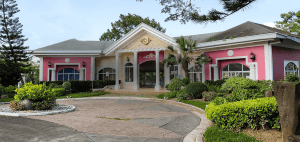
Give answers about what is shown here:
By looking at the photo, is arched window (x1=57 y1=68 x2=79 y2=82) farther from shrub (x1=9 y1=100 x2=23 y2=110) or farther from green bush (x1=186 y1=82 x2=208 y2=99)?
green bush (x1=186 y1=82 x2=208 y2=99)

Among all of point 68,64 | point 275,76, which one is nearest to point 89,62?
point 68,64

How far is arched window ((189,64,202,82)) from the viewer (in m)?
18.3

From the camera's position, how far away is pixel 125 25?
36875 millimetres

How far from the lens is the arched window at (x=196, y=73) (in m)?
18.3

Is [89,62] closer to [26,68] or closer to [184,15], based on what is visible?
[26,68]

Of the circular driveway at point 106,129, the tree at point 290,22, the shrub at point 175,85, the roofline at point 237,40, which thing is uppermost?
the tree at point 290,22

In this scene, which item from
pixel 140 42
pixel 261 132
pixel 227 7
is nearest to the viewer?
pixel 261 132

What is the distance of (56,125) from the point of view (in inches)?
244

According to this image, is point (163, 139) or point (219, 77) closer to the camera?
point (163, 139)

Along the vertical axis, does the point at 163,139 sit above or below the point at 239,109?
below

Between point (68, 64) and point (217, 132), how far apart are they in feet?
66.9

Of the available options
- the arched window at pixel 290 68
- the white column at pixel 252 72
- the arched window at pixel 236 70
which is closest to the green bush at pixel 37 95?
the arched window at pixel 236 70

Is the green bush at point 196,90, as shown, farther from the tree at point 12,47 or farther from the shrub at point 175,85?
the tree at point 12,47

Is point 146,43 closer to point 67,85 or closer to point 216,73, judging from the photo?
point 216,73
